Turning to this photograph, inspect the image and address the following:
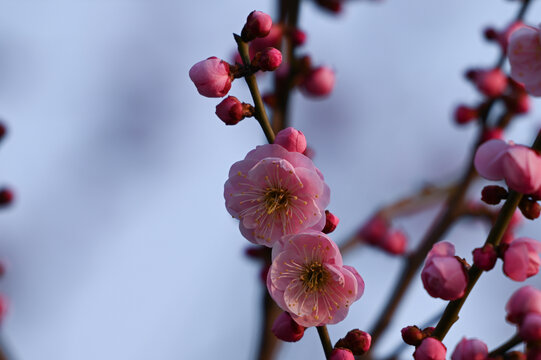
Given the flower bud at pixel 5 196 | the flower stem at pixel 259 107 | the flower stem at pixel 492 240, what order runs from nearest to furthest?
the flower stem at pixel 492 240
the flower stem at pixel 259 107
the flower bud at pixel 5 196

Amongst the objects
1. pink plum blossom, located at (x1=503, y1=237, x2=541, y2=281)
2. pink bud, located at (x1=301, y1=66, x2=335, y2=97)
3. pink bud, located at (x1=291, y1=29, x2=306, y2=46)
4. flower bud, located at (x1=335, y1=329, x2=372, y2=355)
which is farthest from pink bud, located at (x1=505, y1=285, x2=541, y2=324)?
pink bud, located at (x1=301, y1=66, x2=335, y2=97)

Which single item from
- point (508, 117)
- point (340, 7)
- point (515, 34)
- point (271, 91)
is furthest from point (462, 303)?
point (340, 7)

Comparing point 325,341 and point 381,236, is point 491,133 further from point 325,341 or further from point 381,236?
point 325,341

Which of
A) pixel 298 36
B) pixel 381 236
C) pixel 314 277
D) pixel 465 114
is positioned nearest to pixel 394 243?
A: pixel 381 236

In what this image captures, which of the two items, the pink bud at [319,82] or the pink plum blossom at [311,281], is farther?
the pink bud at [319,82]

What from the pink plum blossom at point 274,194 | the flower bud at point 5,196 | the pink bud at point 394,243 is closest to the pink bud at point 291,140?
the pink plum blossom at point 274,194

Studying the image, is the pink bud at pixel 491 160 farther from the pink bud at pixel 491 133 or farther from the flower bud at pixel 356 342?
the pink bud at pixel 491 133

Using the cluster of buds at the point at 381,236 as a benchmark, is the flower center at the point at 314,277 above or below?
above

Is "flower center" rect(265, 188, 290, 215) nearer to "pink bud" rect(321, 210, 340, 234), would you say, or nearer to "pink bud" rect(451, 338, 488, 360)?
"pink bud" rect(321, 210, 340, 234)
